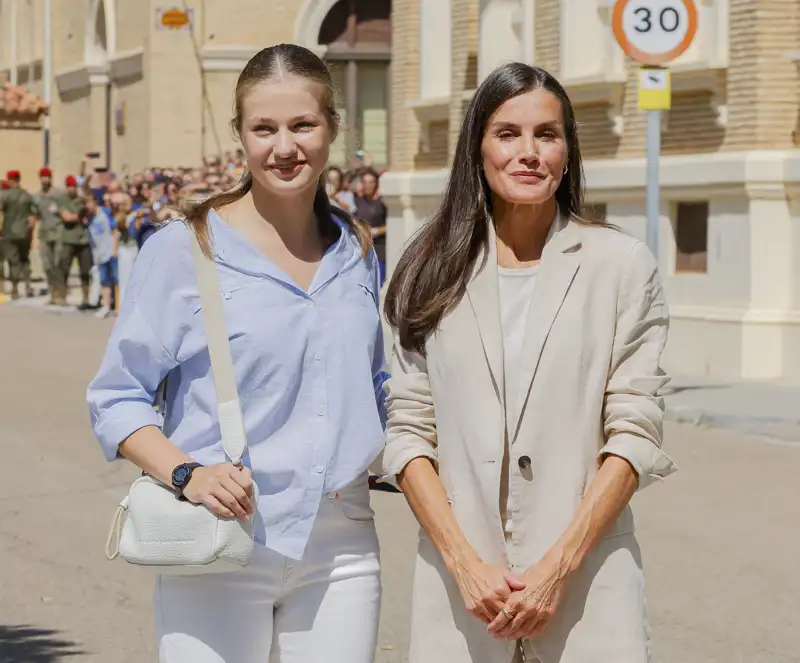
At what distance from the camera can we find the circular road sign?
49.0ft

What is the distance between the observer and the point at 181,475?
148 inches

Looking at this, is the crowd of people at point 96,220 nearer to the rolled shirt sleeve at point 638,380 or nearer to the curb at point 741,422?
the curb at point 741,422

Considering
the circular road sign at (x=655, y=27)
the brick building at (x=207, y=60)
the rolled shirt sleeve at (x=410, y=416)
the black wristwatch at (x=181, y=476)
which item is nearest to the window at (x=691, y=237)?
the circular road sign at (x=655, y=27)

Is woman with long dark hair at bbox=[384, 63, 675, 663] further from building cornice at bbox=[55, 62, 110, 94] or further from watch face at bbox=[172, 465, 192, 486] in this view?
building cornice at bbox=[55, 62, 110, 94]

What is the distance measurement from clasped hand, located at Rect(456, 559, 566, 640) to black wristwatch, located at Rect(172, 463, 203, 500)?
1.87 feet

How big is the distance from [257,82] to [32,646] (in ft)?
12.9

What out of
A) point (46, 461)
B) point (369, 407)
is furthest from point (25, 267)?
point (369, 407)

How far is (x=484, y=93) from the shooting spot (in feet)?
12.4

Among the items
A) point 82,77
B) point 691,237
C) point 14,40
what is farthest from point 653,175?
point 14,40

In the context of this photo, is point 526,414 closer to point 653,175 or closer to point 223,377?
point 223,377

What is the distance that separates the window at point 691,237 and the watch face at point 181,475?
49.4 ft

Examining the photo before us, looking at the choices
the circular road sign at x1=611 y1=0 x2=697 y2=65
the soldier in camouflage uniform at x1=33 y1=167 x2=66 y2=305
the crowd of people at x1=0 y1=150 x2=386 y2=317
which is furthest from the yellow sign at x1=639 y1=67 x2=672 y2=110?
the soldier in camouflage uniform at x1=33 y1=167 x2=66 y2=305

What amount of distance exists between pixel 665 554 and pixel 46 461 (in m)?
4.98

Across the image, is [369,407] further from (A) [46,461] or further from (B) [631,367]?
(A) [46,461]
